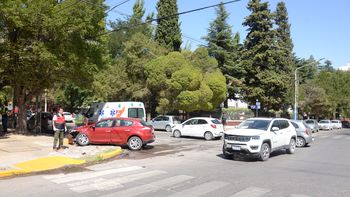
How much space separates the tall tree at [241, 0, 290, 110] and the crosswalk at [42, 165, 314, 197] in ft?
131

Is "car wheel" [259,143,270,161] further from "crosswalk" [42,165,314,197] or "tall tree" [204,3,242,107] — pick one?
"tall tree" [204,3,242,107]

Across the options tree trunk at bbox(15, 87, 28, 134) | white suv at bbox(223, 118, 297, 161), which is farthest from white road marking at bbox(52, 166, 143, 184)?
tree trunk at bbox(15, 87, 28, 134)

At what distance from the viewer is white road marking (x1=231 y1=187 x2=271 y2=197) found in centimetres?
842

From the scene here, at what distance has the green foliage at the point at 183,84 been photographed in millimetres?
35969

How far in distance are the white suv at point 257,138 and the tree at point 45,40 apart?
10281 mm

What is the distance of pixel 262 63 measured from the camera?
50281 millimetres

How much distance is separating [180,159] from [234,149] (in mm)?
2137

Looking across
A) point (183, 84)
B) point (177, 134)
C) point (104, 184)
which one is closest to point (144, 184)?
point (104, 184)

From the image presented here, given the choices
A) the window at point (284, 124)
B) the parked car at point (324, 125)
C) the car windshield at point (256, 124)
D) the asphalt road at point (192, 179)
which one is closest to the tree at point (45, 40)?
the asphalt road at point (192, 179)

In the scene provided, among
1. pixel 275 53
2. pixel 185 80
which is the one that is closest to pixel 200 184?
pixel 185 80

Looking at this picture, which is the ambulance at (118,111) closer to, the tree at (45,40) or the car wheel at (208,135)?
the tree at (45,40)

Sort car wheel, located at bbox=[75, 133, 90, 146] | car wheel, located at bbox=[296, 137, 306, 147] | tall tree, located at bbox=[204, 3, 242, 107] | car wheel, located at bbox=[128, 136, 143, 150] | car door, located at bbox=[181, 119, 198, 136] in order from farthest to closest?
tall tree, located at bbox=[204, 3, 242, 107]
car door, located at bbox=[181, 119, 198, 136]
car wheel, located at bbox=[296, 137, 306, 147]
car wheel, located at bbox=[75, 133, 90, 146]
car wheel, located at bbox=[128, 136, 143, 150]

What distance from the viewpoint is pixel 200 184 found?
956 centimetres

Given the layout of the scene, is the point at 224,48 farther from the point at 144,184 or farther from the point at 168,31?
the point at 144,184
